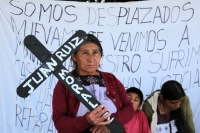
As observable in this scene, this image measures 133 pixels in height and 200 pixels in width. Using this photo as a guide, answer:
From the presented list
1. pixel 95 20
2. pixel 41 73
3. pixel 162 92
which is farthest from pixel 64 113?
pixel 95 20

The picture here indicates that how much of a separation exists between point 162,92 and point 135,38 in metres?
0.64

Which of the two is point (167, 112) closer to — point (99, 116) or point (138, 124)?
point (138, 124)

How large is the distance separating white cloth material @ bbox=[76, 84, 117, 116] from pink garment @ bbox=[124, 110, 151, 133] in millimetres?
986

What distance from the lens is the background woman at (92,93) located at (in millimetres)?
1276

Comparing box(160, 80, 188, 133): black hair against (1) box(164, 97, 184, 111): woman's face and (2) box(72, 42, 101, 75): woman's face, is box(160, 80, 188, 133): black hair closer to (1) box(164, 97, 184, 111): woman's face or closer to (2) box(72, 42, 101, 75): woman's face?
(1) box(164, 97, 184, 111): woman's face

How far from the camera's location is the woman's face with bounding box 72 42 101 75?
4.41 ft

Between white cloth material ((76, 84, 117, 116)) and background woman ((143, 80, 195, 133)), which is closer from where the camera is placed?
white cloth material ((76, 84, 117, 116))

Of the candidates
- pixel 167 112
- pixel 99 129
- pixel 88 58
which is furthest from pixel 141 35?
pixel 99 129

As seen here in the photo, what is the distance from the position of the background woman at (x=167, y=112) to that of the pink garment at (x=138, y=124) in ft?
0.33

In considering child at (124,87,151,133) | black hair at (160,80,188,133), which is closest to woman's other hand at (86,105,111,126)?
child at (124,87,151,133)

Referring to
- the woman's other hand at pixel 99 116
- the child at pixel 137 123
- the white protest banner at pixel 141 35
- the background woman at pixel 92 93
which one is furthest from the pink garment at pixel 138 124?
the woman's other hand at pixel 99 116

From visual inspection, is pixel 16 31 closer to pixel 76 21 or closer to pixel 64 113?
pixel 76 21

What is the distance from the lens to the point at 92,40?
54.4 inches

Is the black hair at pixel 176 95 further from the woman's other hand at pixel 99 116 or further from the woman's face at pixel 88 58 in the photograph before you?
the woman's other hand at pixel 99 116
